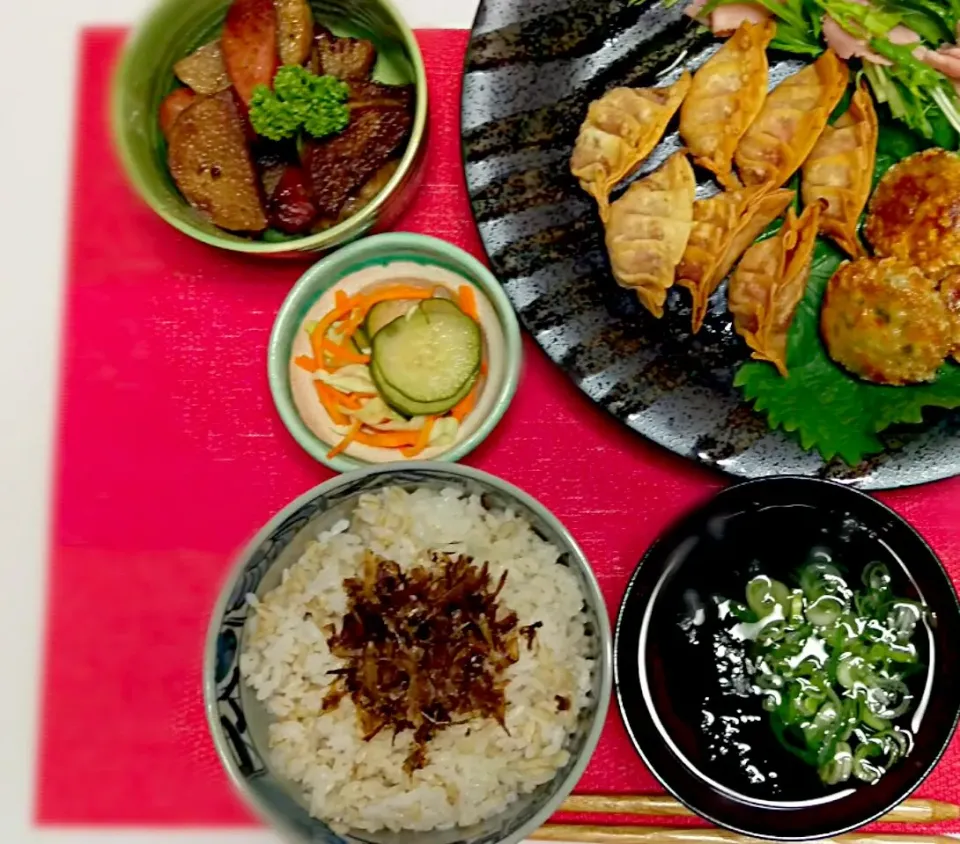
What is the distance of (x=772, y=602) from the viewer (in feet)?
5.55

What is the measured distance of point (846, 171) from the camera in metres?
1.92

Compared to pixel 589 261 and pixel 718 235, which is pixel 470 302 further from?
pixel 718 235

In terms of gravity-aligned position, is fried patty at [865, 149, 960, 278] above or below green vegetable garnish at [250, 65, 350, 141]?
below

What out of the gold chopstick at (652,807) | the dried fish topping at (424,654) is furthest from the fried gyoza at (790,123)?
the gold chopstick at (652,807)

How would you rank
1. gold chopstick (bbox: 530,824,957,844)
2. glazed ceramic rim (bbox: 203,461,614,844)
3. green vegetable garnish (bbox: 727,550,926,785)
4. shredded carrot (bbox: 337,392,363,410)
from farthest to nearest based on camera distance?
shredded carrot (bbox: 337,392,363,410)
gold chopstick (bbox: 530,824,957,844)
green vegetable garnish (bbox: 727,550,926,785)
glazed ceramic rim (bbox: 203,461,614,844)

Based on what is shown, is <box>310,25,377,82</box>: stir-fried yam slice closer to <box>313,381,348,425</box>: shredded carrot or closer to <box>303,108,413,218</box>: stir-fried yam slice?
<box>303,108,413,218</box>: stir-fried yam slice

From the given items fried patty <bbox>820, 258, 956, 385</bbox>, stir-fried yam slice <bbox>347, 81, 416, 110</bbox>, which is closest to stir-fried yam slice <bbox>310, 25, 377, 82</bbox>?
stir-fried yam slice <bbox>347, 81, 416, 110</bbox>

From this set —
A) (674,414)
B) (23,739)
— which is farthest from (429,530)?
(23,739)

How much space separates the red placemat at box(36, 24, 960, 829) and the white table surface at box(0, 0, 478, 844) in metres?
0.03

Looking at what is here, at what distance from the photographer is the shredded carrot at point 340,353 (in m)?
1.89

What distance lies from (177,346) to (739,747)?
1355mm

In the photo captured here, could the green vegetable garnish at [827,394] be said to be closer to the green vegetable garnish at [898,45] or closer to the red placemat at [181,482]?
the green vegetable garnish at [898,45]

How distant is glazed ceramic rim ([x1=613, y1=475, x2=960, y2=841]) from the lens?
1.57 m

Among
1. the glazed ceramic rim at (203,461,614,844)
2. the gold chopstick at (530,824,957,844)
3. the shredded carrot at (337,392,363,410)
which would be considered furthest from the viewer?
the shredded carrot at (337,392,363,410)
